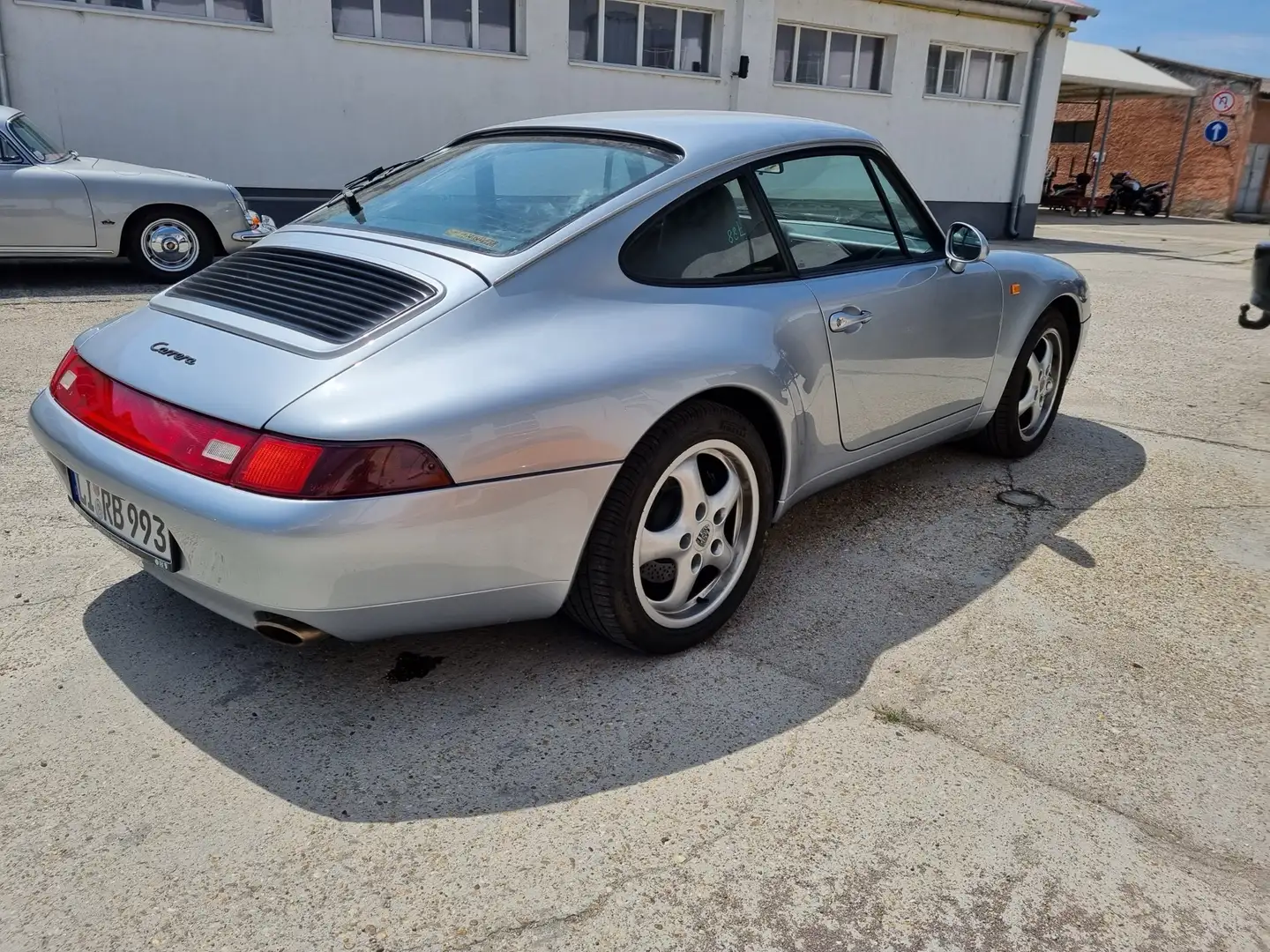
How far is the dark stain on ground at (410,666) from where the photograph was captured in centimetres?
273

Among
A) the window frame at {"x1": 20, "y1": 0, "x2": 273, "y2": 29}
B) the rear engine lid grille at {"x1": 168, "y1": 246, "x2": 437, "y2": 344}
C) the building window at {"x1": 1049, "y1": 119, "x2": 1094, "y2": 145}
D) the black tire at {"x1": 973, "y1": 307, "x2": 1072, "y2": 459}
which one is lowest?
the black tire at {"x1": 973, "y1": 307, "x2": 1072, "y2": 459}

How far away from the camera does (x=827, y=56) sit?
1540cm

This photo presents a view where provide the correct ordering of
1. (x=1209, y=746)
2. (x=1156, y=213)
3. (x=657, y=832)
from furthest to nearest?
(x=1156, y=213), (x=1209, y=746), (x=657, y=832)

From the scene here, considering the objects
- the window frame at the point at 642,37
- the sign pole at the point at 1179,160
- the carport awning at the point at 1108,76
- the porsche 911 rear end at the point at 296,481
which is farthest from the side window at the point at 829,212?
the sign pole at the point at 1179,160

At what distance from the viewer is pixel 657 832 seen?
2188 millimetres

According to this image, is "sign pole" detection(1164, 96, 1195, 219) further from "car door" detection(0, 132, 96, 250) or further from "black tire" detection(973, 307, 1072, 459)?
"car door" detection(0, 132, 96, 250)

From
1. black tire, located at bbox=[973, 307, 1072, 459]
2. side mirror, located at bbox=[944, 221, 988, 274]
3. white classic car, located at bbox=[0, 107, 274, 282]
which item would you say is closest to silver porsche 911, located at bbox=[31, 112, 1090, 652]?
side mirror, located at bbox=[944, 221, 988, 274]

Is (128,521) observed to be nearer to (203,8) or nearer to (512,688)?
(512,688)

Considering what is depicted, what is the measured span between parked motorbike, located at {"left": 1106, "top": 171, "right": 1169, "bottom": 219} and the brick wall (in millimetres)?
1212

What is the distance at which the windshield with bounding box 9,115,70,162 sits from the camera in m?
7.82

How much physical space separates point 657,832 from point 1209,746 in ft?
4.88

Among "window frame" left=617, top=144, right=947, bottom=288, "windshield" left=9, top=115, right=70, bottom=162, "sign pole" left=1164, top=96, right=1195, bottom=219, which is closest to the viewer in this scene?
"window frame" left=617, top=144, right=947, bottom=288

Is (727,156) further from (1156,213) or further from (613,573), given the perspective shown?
(1156,213)

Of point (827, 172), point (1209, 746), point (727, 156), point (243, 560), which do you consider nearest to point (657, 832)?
point (243, 560)
